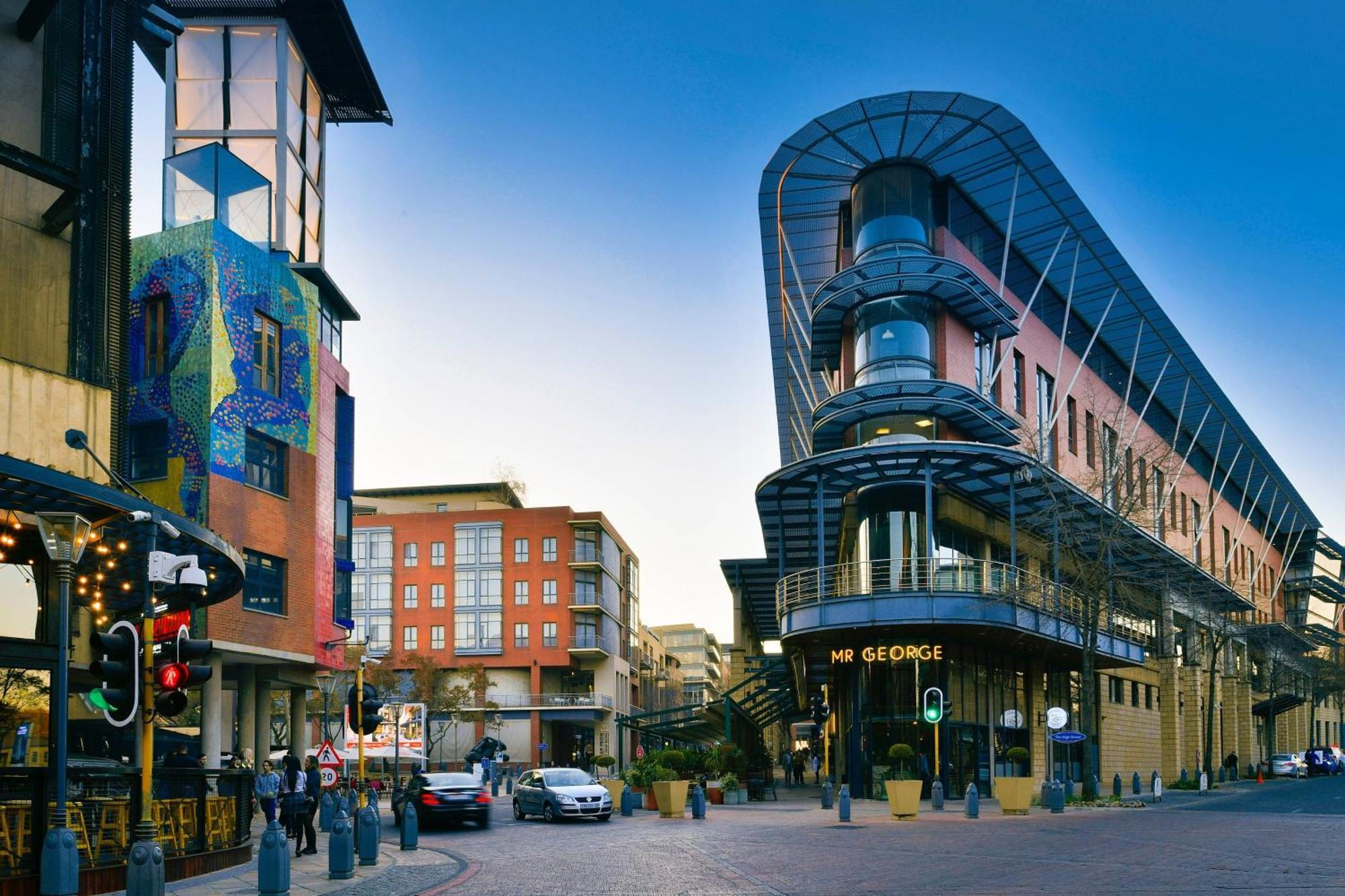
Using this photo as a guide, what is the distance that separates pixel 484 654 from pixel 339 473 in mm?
45549

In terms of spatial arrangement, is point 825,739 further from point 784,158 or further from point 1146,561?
point 784,158

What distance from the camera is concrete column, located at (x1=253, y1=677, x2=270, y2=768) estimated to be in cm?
4431

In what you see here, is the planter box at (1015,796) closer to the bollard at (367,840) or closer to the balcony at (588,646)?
the bollard at (367,840)

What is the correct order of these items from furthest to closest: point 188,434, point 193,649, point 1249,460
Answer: point 1249,460 < point 188,434 < point 193,649

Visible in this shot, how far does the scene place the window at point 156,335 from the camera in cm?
3709

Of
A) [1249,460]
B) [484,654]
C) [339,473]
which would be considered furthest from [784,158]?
[484,654]

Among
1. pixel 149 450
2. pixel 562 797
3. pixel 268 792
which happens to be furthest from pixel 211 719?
pixel 562 797

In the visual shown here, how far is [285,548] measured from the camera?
39594 mm

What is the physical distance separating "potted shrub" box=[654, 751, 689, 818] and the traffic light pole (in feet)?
68.4

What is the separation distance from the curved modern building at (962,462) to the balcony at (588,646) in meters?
33.7

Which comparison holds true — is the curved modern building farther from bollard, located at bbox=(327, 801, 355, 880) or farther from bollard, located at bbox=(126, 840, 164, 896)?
bollard, located at bbox=(126, 840, 164, 896)

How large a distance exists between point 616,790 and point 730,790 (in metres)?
4.48

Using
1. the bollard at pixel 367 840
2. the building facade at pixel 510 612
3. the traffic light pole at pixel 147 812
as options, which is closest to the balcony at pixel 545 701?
the building facade at pixel 510 612

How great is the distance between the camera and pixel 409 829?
24.2 metres
